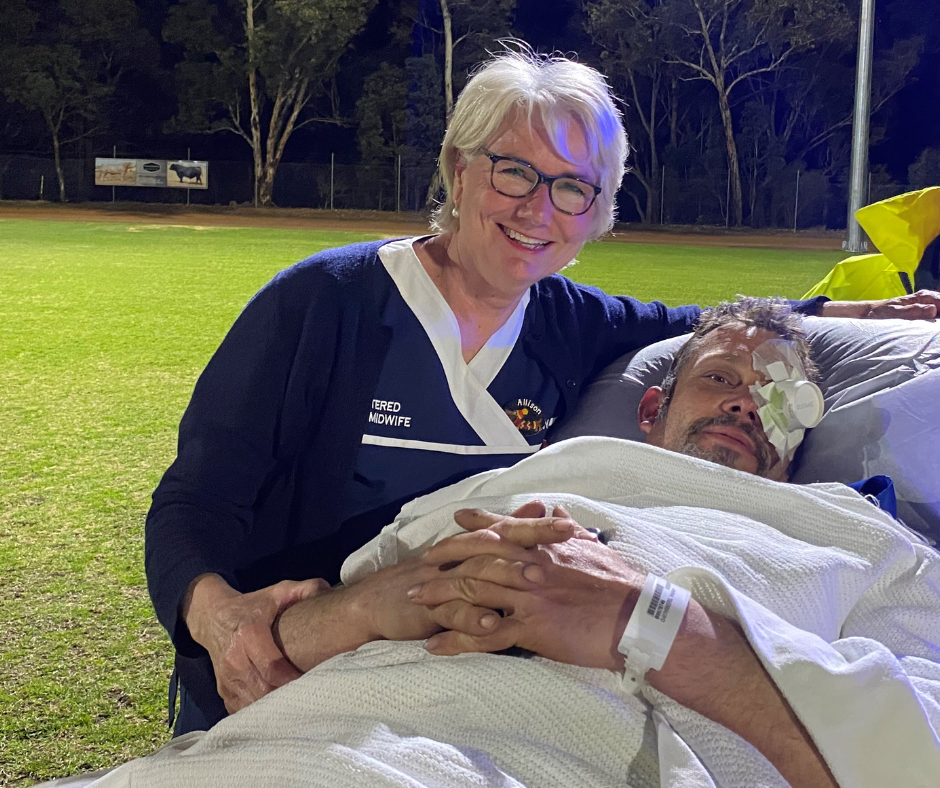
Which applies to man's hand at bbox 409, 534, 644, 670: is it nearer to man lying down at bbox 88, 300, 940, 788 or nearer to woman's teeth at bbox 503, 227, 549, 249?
man lying down at bbox 88, 300, 940, 788

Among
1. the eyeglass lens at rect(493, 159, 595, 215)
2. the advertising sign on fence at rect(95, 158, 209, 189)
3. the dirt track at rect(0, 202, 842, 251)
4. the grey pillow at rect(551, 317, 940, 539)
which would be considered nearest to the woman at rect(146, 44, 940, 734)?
the eyeglass lens at rect(493, 159, 595, 215)

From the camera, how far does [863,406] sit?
197 centimetres

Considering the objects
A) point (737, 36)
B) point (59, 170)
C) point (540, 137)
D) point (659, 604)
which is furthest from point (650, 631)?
point (737, 36)

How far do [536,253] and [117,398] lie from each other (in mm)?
4028

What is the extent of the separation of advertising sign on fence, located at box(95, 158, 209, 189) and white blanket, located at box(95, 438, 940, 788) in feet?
96.1

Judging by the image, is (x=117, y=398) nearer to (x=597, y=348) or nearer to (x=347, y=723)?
(x=597, y=348)

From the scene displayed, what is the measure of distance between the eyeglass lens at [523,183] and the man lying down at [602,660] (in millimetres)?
700

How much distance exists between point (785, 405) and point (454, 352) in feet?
1.97

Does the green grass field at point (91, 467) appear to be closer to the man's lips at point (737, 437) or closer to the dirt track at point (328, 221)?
the man's lips at point (737, 437)

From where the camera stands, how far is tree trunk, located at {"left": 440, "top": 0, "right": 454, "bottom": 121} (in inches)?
1117

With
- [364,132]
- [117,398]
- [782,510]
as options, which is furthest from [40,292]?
[364,132]

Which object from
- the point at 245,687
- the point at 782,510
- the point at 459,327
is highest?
the point at 459,327

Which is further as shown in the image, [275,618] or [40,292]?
[40,292]

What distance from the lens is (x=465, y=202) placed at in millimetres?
1955
